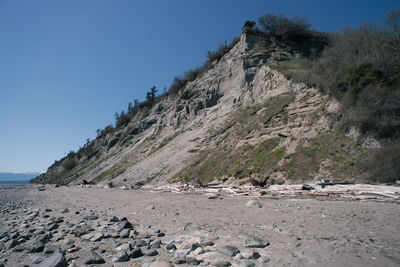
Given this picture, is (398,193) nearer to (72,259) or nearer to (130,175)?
(72,259)

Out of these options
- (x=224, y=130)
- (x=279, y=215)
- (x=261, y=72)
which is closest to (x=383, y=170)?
(x=279, y=215)

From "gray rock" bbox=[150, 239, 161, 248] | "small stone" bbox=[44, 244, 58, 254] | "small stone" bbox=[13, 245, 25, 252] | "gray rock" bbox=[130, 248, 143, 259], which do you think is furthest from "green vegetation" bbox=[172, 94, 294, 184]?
"small stone" bbox=[13, 245, 25, 252]

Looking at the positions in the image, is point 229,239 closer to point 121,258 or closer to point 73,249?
point 121,258

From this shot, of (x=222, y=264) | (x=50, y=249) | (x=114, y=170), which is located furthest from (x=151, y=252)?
(x=114, y=170)

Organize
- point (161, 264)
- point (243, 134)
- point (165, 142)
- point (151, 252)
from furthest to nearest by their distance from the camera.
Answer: point (165, 142) < point (243, 134) < point (151, 252) < point (161, 264)

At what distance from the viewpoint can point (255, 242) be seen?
14.6 feet

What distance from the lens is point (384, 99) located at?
11.6 metres

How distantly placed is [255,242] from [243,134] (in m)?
14.5

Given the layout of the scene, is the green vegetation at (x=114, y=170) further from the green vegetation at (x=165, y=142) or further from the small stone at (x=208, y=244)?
the small stone at (x=208, y=244)

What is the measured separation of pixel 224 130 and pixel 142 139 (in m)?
18.5

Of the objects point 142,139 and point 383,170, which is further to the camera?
point 142,139

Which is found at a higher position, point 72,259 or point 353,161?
point 353,161

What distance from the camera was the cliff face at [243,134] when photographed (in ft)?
40.5

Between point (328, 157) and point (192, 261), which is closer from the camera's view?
point (192, 261)
